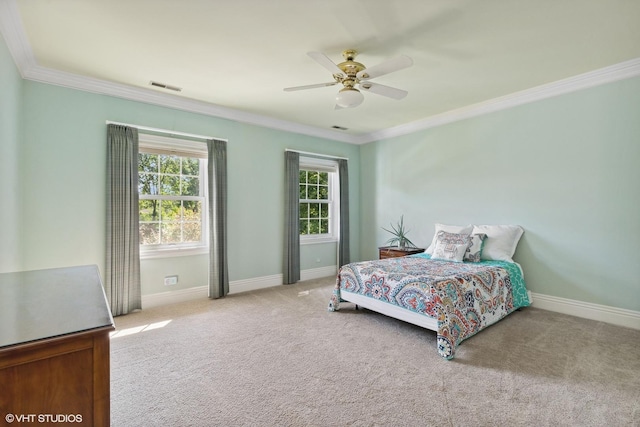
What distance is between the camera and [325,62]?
2381 millimetres

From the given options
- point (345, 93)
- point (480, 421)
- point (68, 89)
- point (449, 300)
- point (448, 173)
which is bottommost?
point (480, 421)

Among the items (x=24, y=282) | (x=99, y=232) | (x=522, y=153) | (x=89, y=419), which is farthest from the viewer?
(x=522, y=153)

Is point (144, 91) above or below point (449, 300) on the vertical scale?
above

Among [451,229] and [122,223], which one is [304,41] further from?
→ [451,229]

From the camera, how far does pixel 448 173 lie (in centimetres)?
461

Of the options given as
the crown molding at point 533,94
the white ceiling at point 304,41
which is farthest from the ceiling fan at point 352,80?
the crown molding at point 533,94

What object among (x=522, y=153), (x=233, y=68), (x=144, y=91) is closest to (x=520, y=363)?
(x=522, y=153)

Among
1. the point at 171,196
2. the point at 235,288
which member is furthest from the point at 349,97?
the point at 235,288

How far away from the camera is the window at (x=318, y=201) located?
5.39 m

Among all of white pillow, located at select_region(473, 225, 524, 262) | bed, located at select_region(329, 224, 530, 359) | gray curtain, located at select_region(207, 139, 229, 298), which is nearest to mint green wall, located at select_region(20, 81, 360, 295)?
gray curtain, located at select_region(207, 139, 229, 298)

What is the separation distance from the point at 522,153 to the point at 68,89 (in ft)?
17.5

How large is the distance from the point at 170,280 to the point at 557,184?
4.91m

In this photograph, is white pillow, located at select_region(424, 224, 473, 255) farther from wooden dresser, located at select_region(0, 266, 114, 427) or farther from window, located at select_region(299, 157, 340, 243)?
wooden dresser, located at select_region(0, 266, 114, 427)

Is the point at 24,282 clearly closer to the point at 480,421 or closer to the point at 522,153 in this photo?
the point at 480,421
